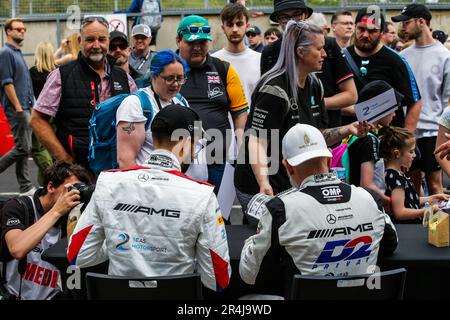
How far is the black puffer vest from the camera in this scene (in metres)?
5.40

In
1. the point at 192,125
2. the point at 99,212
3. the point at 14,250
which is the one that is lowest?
the point at 14,250

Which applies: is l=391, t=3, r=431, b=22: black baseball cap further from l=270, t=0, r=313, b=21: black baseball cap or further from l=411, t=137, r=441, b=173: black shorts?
l=270, t=0, r=313, b=21: black baseball cap

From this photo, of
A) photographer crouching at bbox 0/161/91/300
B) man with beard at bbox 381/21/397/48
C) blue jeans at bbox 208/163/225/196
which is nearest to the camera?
photographer crouching at bbox 0/161/91/300

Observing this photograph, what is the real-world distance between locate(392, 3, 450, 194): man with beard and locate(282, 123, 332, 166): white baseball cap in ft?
12.2

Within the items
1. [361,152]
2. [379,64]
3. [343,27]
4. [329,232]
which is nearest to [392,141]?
[361,152]

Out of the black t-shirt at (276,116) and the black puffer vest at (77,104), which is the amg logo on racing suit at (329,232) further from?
the black puffer vest at (77,104)

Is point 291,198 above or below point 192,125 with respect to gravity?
below

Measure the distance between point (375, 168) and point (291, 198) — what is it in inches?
93.3

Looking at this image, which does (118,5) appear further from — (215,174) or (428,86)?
(215,174)

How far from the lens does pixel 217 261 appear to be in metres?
3.55

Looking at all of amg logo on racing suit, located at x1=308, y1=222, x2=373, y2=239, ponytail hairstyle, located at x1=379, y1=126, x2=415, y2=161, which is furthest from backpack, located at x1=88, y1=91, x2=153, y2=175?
ponytail hairstyle, located at x1=379, y1=126, x2=415, y2=161

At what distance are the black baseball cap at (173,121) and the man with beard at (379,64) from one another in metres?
3.19
